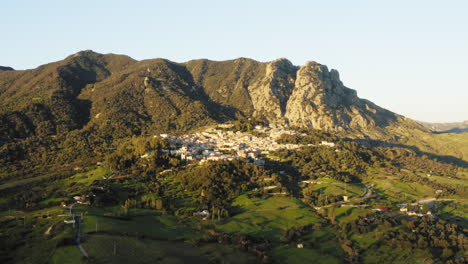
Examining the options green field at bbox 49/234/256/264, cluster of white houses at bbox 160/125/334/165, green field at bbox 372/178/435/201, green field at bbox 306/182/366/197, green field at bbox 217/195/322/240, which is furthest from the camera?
cluster of white houses at bbox 160/125/334/165

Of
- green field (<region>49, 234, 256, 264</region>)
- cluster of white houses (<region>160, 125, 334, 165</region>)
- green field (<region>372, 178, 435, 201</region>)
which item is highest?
cluster of white houses (<region>160, 125, 334, 165</region>)

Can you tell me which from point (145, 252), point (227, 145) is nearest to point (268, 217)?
point (145, 252)

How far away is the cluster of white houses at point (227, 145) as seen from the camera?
133 m

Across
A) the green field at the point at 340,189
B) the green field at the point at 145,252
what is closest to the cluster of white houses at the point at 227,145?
the green field at the point at 340,189

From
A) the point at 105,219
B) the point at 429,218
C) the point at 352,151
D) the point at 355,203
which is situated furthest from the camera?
the point at 352,151

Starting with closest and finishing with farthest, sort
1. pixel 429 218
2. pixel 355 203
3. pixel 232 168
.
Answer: pixel 429 218
pixel 355 203
pixel 232 168

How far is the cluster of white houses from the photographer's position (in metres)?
133

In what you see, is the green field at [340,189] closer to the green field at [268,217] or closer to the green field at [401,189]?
the green field at [401,189]

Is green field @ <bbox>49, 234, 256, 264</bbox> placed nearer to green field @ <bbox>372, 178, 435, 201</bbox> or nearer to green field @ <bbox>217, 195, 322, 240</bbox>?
green field @ <bbox>217, 195, 322, 240</bbox>

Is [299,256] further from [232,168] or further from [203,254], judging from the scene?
[232,168]

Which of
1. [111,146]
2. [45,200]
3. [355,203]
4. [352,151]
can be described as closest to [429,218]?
[355,203]

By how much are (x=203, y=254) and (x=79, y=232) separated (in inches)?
945

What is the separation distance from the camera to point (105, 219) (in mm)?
74250

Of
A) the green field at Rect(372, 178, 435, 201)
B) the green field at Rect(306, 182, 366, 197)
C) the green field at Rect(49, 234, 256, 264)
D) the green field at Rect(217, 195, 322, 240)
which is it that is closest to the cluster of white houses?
the green field at Rect(306, 182, 366, 197)
